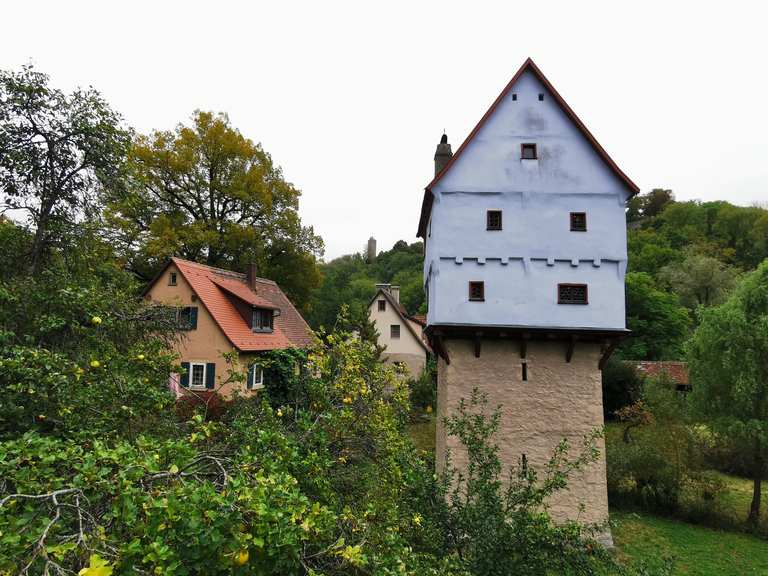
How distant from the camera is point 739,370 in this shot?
15031mm

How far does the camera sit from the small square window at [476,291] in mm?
Answer: 12219

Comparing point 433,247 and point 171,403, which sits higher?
point 433,247

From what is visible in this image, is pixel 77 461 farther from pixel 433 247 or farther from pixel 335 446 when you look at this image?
pixel 433 247

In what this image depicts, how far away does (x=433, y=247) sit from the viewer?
12.6m

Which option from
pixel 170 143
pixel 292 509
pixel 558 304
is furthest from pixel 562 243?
pixel 170 143

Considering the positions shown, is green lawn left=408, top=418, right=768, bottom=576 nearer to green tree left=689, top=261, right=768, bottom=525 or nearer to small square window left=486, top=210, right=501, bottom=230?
green tree left=689, top=261, right=768, bottom=525

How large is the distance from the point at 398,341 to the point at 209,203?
15578 millimetres

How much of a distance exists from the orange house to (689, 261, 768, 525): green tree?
1432cm

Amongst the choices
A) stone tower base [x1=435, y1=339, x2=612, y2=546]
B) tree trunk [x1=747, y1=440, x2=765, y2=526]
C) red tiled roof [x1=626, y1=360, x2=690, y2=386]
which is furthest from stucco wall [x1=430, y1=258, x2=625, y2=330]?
red tiled roof [x1=626, y1=360, x2=690, y2=386]

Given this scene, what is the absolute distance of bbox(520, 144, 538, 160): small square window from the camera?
12.6m

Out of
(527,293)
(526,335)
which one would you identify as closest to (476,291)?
(527,293)

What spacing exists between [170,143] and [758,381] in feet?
87.7

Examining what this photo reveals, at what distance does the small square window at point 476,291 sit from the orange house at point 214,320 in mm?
8642

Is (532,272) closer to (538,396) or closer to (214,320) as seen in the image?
(538,396)
